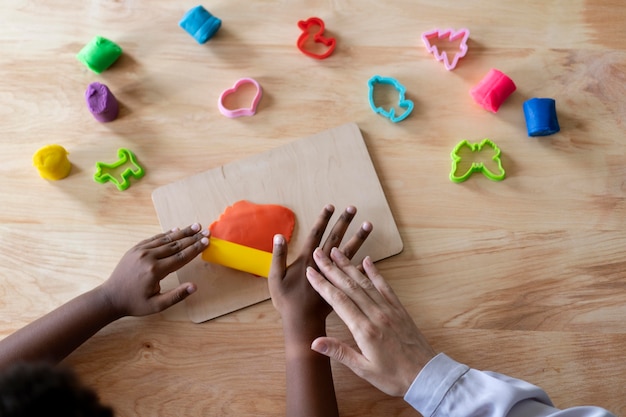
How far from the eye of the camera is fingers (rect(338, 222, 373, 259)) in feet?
2.49

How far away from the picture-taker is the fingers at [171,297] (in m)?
0.75

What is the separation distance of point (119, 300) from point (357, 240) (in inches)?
13.5

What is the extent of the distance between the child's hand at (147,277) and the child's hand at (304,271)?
11 cm

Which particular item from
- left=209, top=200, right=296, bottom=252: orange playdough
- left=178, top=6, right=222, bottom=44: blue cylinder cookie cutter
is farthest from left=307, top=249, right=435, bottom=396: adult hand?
left=178, top=6, right=222, bottom=44: blue cylinder cookie cutter

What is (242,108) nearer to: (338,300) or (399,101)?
(399,101)

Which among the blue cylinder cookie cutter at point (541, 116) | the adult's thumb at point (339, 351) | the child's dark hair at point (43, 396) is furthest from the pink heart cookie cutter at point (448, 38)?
the child's dark hair at point (43, 396)

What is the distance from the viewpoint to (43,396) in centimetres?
42

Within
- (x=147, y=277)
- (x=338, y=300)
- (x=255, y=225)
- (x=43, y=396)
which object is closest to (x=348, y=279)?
(x=338, y=300)

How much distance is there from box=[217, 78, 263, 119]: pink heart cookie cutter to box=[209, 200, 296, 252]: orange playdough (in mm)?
155

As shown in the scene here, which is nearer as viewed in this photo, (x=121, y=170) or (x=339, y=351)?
(x=339, y=351)

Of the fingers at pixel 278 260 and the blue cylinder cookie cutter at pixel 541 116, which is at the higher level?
the blue cylinder cookie cutter at pixel 541 116

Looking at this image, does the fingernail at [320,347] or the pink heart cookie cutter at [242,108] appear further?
the pink heart cookie cutter at [242,108]

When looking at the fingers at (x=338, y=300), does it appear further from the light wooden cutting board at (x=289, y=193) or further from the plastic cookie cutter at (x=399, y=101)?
the plastic cookie cutter at (x=399, y=101)

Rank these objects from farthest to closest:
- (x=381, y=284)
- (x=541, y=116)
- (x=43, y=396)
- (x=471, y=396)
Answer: (x=541, y=116)
(x=381, y=284)
(x=471, y=396)
(x=43, y=396)
